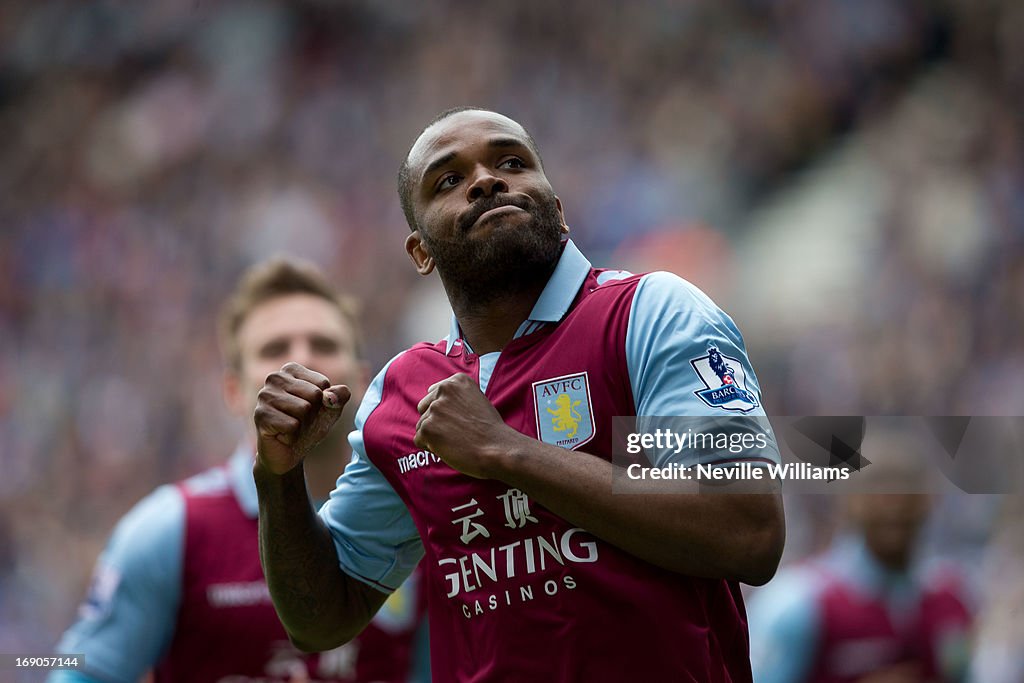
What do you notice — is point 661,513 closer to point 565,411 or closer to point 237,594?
point 565,411

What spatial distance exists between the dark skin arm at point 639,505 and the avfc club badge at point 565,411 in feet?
0.32

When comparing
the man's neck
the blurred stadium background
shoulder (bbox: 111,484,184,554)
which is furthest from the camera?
the blurred stadium background

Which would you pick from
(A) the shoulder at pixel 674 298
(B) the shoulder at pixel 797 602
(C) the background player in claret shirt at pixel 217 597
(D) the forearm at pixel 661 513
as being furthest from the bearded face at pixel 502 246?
(B) the shoulder at pixel 797 602

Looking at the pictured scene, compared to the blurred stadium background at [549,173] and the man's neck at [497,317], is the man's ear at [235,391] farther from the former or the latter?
the blurred stadium background at [549,173]

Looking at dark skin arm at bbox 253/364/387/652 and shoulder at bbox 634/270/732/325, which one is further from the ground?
shoulder at bbox 634/270/732/325

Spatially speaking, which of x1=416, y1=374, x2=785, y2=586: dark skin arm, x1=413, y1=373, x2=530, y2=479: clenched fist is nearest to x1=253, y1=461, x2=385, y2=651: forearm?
x1=413, y1=373, x2=530, y2=479: clenched fist

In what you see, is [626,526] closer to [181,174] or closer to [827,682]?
[827,682]

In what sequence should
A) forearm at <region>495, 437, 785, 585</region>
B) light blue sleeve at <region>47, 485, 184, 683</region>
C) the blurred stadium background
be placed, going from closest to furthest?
forearm at <region>495, 437, 785, 585</region> < light blue sleeve at <region>47, 485, 184, 683</region> < the blurred stadium background

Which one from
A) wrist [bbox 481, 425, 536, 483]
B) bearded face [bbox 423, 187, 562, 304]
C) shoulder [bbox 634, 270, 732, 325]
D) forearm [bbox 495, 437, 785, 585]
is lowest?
forearm [bbox 495, 437, 785, 585]

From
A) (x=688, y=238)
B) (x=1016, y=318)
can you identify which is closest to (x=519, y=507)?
(x=1016, y=318)

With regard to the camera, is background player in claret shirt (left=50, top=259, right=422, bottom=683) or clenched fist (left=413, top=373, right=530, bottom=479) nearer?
clenched fist (left=413, top=373, right=530, bottom=479)

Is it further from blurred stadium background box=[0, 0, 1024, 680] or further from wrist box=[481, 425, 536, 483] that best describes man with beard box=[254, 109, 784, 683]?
blurred stadium background box=[0, 0, 1024, 680]

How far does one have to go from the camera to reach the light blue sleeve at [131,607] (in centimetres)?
439

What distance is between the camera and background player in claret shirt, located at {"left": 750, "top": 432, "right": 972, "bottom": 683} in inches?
241
